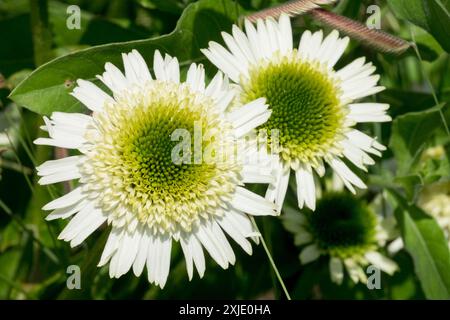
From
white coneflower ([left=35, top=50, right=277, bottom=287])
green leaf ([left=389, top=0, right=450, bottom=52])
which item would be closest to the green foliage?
green leaf ([left=389, top=0, right=450, bottom=52])

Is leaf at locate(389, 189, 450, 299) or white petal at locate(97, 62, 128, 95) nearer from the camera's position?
white petal at locate(97, 62, 128, 95)

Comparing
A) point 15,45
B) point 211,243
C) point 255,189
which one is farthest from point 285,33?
point 15,45

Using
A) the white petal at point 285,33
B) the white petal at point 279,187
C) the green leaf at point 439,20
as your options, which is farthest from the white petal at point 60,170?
the green leaf at point 439,20

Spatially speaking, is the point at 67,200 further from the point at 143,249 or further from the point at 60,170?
the point at 143,249

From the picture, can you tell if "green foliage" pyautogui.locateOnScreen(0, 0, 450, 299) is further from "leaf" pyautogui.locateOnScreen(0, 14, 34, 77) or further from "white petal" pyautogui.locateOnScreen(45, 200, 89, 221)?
"white petal" pyautogui.locateOnScreen(45, 200, 89, 221)

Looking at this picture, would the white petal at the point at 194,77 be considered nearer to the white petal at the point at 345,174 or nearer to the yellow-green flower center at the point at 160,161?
the yellow-green flower center at the point at 160,161
